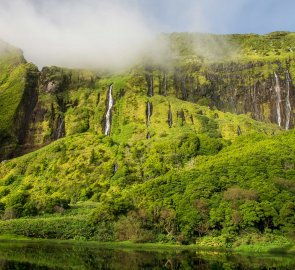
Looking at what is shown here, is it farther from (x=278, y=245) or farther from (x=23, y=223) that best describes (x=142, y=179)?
(x=278, y=245)

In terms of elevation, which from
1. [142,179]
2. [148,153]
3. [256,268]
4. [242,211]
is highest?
[148,153]

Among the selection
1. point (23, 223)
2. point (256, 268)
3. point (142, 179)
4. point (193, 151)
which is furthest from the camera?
point (193, 151)

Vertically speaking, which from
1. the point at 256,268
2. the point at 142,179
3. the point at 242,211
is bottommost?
the point at 256,268

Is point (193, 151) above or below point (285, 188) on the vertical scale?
above

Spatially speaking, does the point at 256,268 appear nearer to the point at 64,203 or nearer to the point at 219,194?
the point at 219,194

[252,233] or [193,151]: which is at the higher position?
[193,151]

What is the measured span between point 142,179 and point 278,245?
8132cm

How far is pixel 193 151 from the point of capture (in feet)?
621

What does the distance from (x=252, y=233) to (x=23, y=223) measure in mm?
61301

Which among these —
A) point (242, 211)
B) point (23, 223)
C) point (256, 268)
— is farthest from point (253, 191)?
point (23, 223)

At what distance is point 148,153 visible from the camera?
192875 mm

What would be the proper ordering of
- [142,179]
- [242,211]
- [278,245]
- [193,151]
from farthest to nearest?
[193,151]
[142,179]
[242,211]
[278,245]

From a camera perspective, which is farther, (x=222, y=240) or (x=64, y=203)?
(x=64, y=203)

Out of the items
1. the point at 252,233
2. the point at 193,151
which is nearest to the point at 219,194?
the point at 252,233
